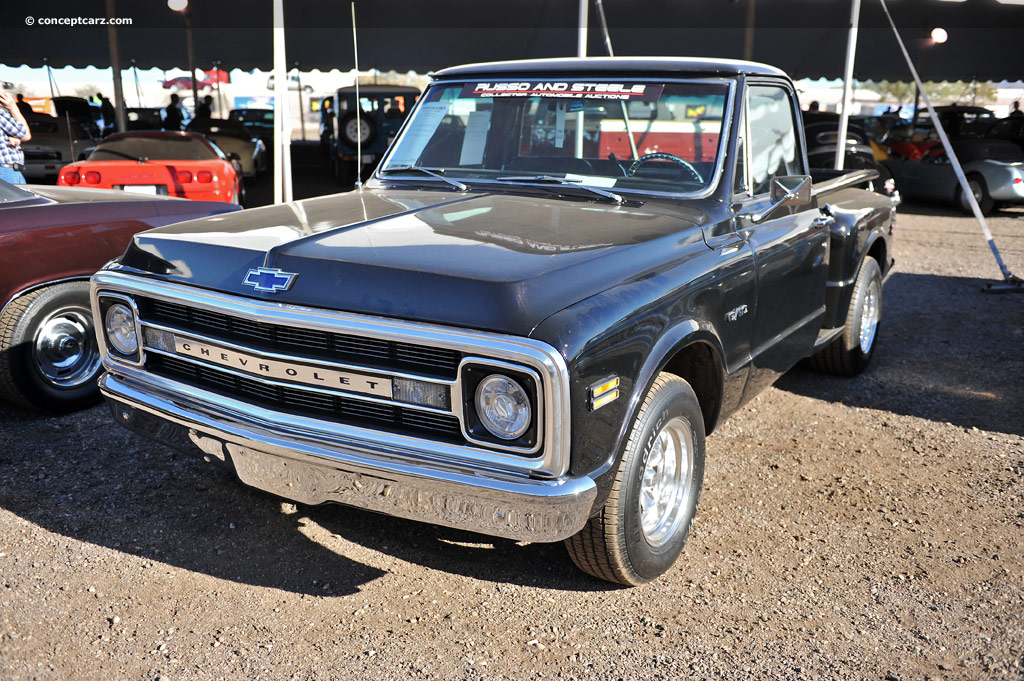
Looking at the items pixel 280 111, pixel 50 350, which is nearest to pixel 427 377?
pixel 50 350

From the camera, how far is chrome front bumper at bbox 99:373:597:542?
2.44 metres

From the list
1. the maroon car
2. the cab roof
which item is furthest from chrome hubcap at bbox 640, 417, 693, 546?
the maroon car

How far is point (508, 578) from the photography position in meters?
3.20

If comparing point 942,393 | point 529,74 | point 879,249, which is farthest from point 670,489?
point 879,249

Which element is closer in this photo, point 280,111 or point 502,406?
point 502,406

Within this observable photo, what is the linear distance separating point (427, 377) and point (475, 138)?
1949mm

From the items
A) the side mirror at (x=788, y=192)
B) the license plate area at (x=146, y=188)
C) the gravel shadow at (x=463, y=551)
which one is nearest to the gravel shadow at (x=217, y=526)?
the gravel shadow at (x=463, y=551)

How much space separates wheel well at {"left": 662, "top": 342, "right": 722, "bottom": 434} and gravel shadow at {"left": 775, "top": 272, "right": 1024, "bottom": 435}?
6.85 ft

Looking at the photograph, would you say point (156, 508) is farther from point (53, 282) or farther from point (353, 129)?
point (353, 129)

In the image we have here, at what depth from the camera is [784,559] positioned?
3.35m

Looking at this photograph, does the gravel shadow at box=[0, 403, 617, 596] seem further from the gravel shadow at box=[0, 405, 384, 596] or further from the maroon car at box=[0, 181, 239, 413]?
the maroon car at box=[0, 181, 239, 413]

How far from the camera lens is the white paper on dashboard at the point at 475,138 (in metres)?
4.09

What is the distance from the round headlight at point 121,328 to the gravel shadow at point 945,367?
390 cm

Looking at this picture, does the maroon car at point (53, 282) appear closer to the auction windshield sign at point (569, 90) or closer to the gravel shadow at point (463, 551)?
the gravel shadow at point (463, 551)
